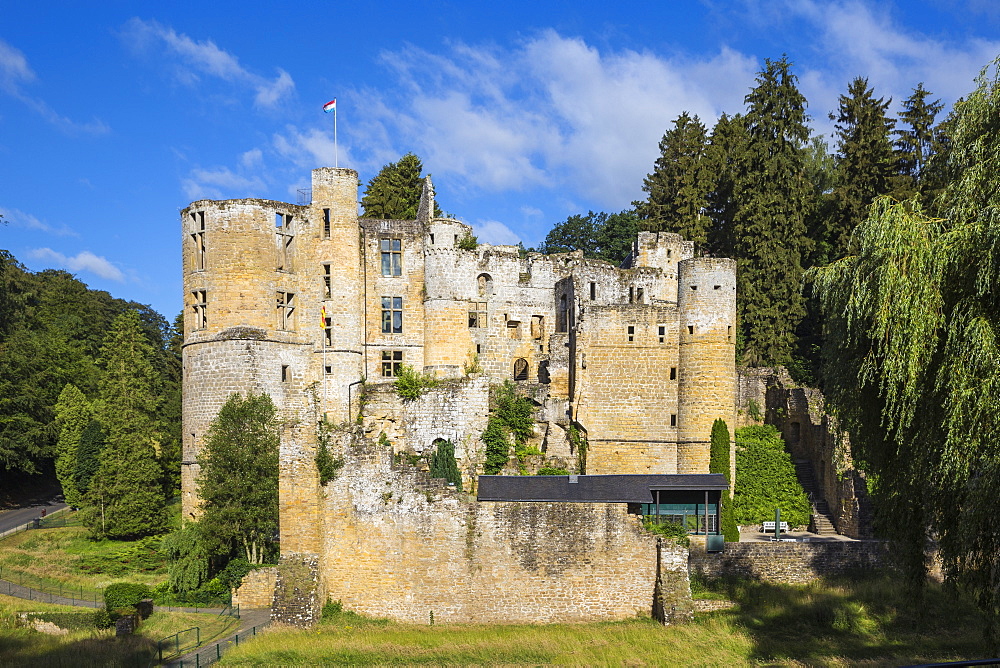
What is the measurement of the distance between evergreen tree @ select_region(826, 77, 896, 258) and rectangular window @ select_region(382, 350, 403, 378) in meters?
22.3

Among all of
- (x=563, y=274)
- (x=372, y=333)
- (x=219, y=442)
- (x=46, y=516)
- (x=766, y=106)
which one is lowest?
(x=46, y=516)

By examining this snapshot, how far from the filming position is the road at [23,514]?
4197 cm

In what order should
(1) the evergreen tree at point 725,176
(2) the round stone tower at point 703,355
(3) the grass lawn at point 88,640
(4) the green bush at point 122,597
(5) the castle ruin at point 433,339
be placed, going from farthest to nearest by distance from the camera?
(1) the evergreen tree at point 725,176
(2) the round stone tower at point 703,355
(5) the castle ruin at point 433,339
(4) the green bush at point 122,597
(3) the grass lawn at point 88,640

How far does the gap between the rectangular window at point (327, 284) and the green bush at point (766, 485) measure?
62.9 ft

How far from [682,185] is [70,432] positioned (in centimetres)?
3617

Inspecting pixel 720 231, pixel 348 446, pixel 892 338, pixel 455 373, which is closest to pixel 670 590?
pixel 348 446

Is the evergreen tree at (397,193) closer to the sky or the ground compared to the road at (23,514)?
closer to the sky

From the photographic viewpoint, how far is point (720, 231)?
50.7 meters

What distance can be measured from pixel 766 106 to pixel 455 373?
22501 millimetres

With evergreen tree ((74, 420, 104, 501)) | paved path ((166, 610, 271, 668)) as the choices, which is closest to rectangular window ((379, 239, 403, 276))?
evergreen tree ((74, 420, 104, 501))

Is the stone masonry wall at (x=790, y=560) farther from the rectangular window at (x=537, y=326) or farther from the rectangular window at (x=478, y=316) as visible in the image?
the rectangular window at (x=478, y=316)

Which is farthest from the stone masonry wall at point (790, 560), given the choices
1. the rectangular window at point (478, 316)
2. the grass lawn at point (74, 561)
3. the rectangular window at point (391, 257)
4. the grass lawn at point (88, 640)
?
the grass lawn at point (74, 561)

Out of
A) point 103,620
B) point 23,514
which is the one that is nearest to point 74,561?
point 103,620

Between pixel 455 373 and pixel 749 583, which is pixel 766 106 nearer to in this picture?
pixel 455 373
